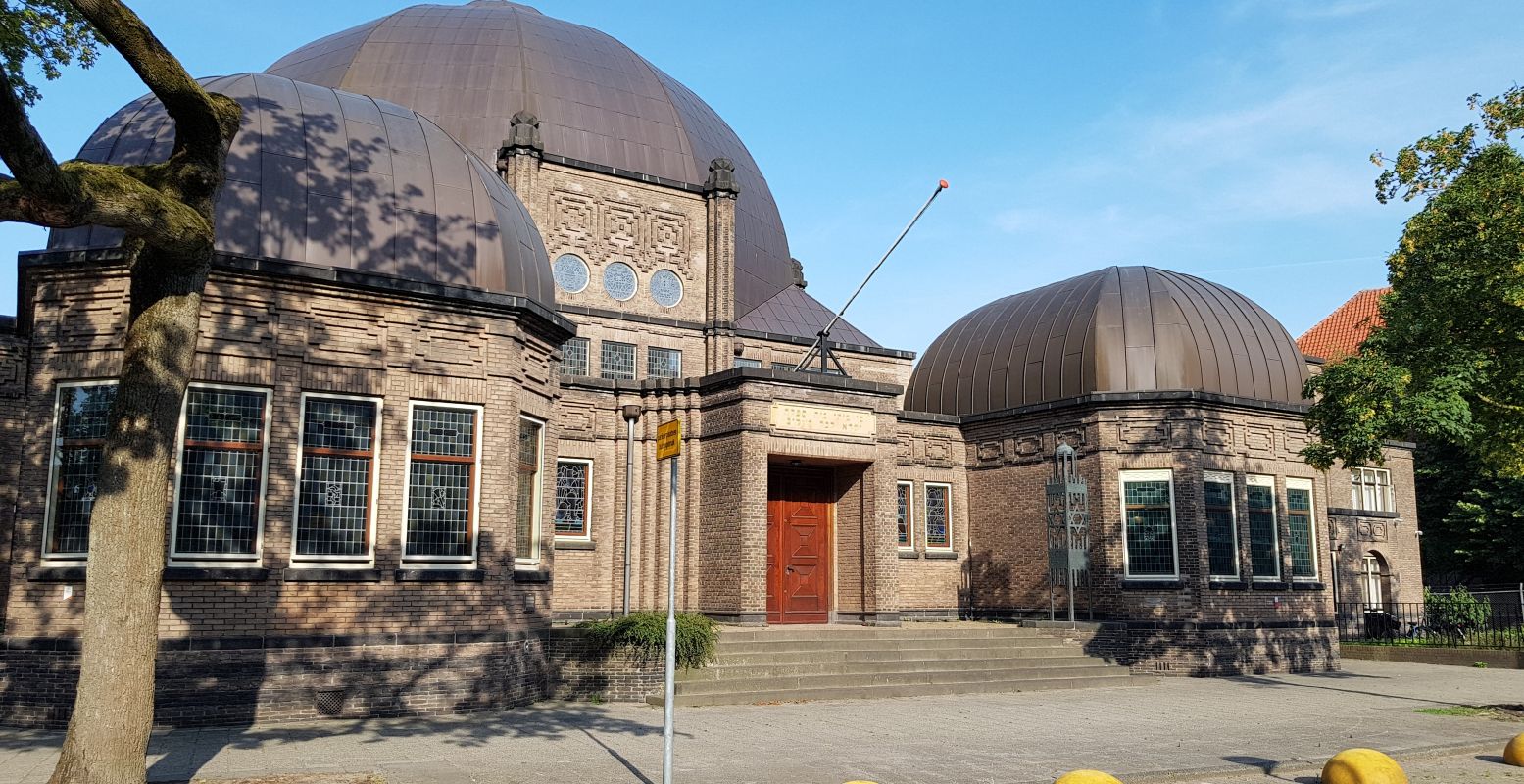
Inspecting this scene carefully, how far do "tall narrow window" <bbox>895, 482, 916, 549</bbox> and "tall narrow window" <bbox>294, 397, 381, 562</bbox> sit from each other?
44.0 feet

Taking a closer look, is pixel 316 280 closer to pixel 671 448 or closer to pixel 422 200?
pixel 422 200

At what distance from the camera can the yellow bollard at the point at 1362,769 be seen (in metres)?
9.42

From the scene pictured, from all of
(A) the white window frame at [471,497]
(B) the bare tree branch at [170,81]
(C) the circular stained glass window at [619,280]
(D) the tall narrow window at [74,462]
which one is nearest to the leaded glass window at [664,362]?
(C) the circular stained glass window at [619,280]

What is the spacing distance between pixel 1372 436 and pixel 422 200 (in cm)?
1439

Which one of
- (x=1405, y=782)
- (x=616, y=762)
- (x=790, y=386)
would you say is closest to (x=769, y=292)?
(x=790, y=386)

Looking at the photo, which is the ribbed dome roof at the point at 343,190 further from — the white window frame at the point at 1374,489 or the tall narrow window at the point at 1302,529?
the white window frame at the point at 1374,489

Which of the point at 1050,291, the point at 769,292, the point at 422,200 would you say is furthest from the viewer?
the point at 769,292

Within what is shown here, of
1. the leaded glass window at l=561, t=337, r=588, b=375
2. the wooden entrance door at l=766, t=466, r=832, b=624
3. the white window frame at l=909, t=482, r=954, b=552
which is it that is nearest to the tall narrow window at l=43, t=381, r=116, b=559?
the leaded glass window at l=561, t=337, r=588, b=375

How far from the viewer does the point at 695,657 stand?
1680 centimetres

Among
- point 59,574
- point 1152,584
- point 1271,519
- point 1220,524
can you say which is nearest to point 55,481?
point 59,574

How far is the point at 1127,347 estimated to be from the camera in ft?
79.5

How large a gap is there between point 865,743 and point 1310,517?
1645 centimetres

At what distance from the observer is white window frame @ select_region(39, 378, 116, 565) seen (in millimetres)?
14203

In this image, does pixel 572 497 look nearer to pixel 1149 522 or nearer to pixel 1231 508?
pixel 1149 522
